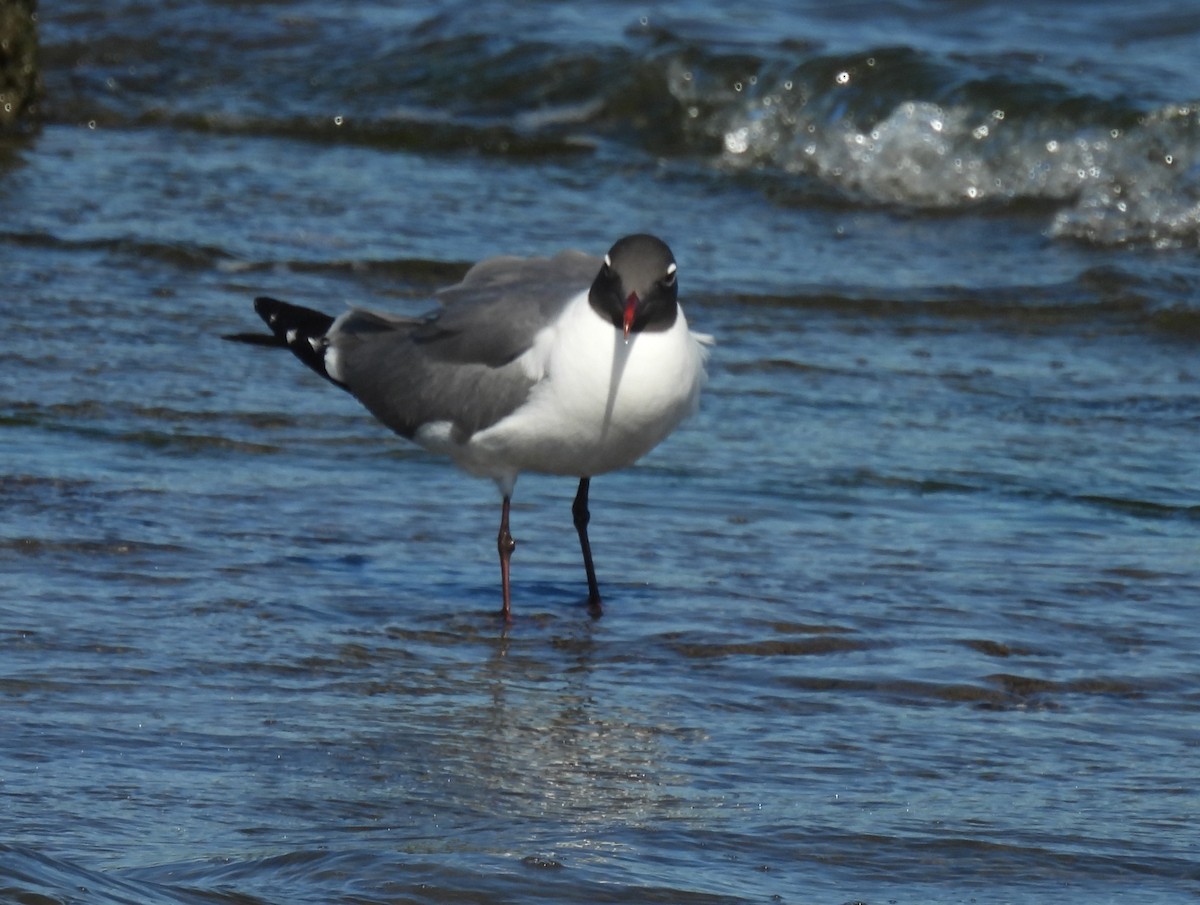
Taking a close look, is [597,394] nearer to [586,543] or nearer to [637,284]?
[637,284]

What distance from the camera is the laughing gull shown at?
478 centimetres

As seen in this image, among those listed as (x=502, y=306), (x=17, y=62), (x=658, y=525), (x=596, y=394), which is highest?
(x=17, y=62)

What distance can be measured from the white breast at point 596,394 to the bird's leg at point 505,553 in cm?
21

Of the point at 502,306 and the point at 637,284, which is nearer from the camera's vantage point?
the point at 637,284

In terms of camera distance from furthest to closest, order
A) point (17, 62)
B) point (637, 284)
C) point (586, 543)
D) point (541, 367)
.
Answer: point (17, 62)
point (586, 543)
point (541, 367)
point (637, 284)

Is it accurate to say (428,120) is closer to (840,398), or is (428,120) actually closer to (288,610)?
(840,398)

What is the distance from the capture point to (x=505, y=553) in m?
5.15

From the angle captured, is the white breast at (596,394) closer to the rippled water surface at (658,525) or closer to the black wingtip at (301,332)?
the rippled water surface at (658,525)

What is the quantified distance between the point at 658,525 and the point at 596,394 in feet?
3.25

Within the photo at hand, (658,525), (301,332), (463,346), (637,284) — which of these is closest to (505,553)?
(463,346)

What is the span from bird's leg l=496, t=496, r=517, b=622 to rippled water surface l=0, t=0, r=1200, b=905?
89 millimetres

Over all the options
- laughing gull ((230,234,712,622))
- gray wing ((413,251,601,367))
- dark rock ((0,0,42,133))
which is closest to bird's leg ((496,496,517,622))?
laughing gull ((230,234,712,622))

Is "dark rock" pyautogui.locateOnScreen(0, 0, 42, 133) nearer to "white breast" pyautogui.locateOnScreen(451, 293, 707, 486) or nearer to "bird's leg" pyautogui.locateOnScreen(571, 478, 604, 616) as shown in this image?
"bird's leg" pyautogui.locateOnScreen(571, 478, 604, 616)

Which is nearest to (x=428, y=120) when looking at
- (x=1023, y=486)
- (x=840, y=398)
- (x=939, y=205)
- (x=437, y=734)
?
(x=939, y=205)
